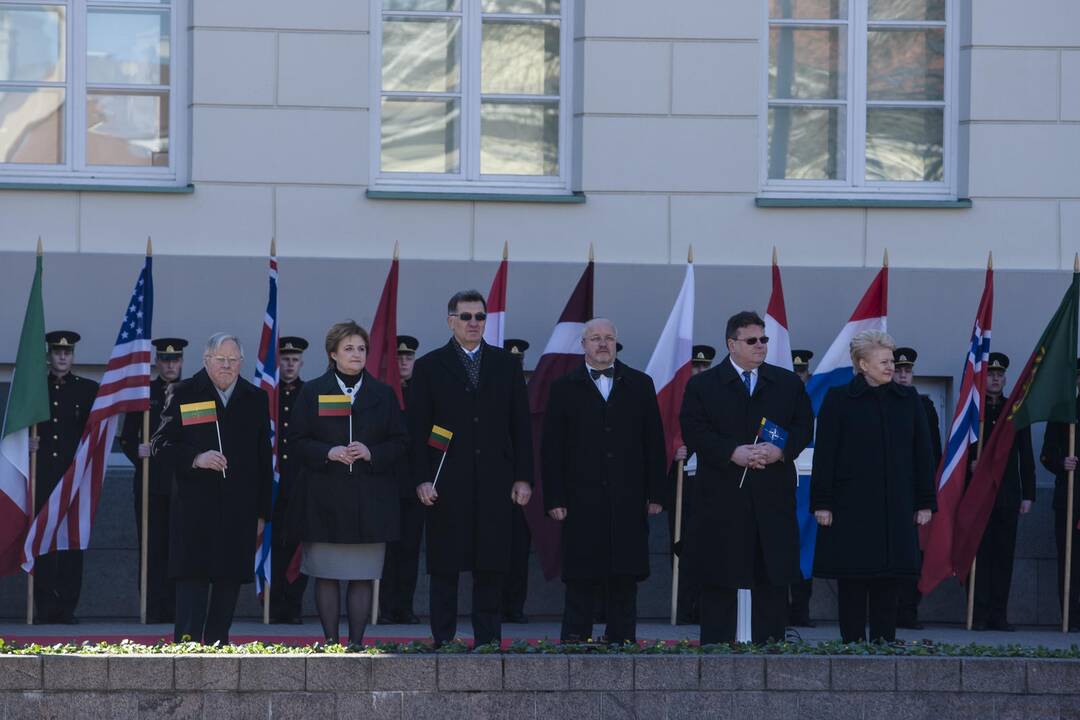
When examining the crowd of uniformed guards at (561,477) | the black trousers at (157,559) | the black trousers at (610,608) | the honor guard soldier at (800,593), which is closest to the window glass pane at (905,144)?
the honor guard soldier at (800,593)

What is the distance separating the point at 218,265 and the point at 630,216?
2.76m

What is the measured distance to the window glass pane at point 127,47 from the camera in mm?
12406

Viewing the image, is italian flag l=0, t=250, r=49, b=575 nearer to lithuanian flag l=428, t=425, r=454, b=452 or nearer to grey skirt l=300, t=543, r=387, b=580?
grey skirt l=300, t=543, r=387, b=580

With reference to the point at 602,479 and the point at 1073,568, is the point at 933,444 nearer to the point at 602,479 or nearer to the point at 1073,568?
the point at 1073,568

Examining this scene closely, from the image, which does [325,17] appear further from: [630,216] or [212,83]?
[630,216]

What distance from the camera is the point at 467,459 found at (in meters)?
9.19

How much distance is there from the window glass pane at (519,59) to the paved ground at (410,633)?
11.9 feet

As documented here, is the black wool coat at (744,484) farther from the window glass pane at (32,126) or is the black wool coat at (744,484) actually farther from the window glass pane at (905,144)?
the window glass pane at (32,126)

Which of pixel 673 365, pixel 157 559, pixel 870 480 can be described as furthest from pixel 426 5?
pixel 870 480

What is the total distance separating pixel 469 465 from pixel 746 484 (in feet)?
4.56

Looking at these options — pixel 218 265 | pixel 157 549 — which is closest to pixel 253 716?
pixel 157 549

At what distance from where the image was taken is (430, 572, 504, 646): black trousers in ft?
29.6

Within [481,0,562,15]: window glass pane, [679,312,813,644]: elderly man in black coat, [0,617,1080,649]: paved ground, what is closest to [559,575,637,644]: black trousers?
[679,312,813,644]: elderly man in black coat

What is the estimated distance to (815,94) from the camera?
12781 mm
